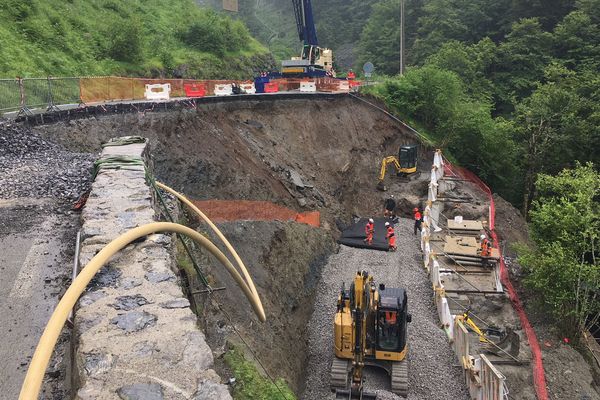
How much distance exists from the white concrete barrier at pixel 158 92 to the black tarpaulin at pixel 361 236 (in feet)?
36.7

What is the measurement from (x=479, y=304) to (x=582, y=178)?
7477 millimetres

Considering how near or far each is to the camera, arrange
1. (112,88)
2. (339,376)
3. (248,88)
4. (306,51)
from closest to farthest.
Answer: (339,376) < (112,88) < (248,88) < (306,51)

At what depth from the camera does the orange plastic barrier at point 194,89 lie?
2614 cm

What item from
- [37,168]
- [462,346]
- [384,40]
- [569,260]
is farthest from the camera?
[384,40]

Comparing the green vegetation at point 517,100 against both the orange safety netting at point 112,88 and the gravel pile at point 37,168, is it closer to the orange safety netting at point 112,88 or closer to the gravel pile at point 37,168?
the orange safety netting at point 112,88

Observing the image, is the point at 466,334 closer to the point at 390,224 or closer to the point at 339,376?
the point at 339,376

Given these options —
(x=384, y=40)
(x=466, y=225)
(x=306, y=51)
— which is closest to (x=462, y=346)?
(x=466, y=225)

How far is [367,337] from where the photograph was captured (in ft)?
41.7

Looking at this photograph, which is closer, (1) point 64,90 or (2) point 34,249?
(2) point 34,249

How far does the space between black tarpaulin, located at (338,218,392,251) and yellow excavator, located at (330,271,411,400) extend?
9.12 meters

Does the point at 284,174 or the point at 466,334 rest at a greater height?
the point at 284,174

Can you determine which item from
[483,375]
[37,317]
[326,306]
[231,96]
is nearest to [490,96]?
[231,96]

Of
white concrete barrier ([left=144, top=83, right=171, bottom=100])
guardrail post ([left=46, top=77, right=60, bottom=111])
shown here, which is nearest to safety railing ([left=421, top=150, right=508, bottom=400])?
white concrete barrier ([left=144, top=83, right=171, bottom=100])

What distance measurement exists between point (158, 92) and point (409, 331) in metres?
16.7
